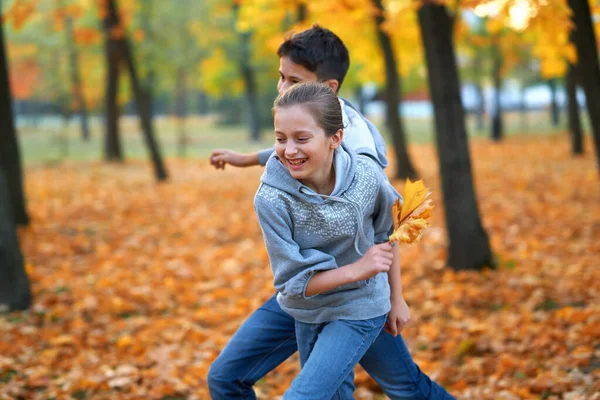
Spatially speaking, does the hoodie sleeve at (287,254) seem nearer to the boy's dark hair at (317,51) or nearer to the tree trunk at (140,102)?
the boy's dark hair at (317,51)

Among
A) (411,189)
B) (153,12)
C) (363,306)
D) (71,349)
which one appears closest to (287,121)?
(411,189)

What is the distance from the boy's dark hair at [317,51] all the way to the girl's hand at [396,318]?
40.5 inches

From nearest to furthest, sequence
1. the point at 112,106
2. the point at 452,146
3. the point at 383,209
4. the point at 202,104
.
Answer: the point at 383,209 → the point at 452,146 → the point at 112,106 → the point at 202,104

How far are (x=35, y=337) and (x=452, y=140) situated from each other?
428 cm

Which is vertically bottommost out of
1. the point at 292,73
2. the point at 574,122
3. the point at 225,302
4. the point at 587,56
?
the point at 225,302

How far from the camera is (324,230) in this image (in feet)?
7.89

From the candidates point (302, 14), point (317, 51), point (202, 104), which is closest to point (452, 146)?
point (317, 51)

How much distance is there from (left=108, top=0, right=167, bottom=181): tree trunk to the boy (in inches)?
513

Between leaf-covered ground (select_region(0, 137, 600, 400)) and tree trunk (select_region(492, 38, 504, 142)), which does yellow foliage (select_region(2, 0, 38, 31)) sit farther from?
tree trunk (select_region(492, 38, 504, 142))

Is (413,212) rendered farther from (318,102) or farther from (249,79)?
(249,79)

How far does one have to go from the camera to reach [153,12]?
29.0 meters

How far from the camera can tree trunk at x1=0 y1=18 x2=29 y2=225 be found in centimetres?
934

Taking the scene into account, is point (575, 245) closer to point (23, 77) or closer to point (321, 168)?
point (321, 168)

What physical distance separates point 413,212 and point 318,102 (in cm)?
55
